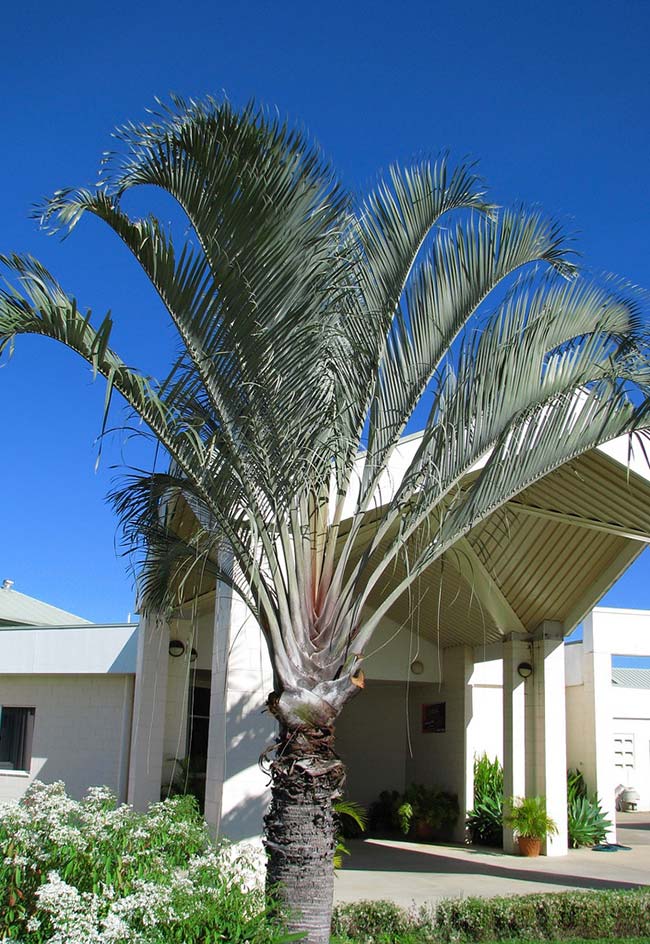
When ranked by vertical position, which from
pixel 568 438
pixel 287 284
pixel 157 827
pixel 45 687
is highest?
pixel 287 284

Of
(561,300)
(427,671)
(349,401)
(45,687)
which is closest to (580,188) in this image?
(561,300)

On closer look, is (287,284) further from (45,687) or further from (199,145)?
(45,687)

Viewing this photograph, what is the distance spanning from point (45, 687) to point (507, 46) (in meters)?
15.4

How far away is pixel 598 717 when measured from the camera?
65.3 feet

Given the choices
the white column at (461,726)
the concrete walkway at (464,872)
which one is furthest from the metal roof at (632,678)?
the concrete walkway at (464,872)

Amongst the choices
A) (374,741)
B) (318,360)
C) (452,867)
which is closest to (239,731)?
(318,360)

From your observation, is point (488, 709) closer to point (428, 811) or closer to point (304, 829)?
point (428, 811)

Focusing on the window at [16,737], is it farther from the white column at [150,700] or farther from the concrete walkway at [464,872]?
the concrete walkway at [464,872]

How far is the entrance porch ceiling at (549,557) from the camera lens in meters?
12.6

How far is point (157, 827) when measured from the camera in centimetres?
729

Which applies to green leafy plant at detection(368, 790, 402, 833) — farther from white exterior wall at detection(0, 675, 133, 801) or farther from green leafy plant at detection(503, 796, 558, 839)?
white exterior wall at detection(0, 675, 133, 801)

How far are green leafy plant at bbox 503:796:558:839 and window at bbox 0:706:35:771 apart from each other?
949cm

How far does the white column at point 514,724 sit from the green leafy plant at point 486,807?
2.78 feet

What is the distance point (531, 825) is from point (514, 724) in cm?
166
